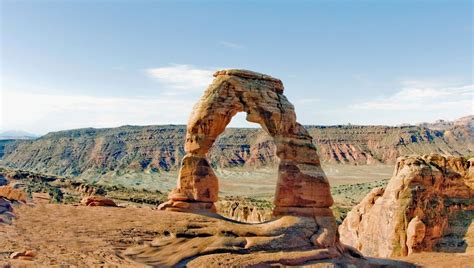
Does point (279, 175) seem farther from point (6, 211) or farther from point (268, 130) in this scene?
point (6, 211)

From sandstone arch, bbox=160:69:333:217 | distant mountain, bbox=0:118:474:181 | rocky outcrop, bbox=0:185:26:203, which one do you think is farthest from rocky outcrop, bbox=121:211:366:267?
distant mountain, bbox=0:118:474:181

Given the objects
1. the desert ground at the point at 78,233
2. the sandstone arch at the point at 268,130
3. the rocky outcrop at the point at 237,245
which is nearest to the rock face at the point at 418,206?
the rocky outcrop at the point at 237,245

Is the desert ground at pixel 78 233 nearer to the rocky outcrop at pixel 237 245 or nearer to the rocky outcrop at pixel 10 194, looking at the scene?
the rocky outcrop at pixel 237 245

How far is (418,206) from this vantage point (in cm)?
3544

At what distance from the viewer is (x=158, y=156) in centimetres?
15638

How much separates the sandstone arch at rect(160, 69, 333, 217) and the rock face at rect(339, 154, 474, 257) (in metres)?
11.1

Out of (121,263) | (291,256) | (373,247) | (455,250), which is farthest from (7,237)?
(455,250)

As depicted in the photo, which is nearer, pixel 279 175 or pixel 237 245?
pixel 237 245

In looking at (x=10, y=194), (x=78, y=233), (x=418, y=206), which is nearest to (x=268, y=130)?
(x=78, y=233)

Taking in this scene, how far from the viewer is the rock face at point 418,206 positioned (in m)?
35.2

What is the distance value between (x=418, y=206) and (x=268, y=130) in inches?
581

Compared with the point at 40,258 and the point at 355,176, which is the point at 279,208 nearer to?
the point at 40,258

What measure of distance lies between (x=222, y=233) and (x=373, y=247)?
17.5 m

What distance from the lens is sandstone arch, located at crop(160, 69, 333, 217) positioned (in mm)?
26688
